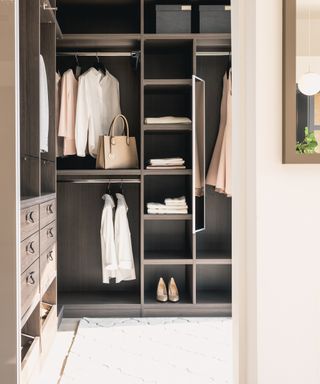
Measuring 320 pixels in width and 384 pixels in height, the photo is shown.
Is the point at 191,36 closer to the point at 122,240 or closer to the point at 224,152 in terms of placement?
the point at 224,152

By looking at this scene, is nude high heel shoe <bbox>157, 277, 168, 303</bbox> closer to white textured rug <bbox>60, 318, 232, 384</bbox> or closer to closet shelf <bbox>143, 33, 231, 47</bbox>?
white textured rug <bbox>60, 318, 232, 384</bbox>

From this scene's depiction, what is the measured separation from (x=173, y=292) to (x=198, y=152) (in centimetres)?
112

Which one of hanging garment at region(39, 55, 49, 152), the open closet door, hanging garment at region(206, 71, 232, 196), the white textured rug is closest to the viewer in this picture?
the white textured rug

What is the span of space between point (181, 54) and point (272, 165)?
2728 millimetres

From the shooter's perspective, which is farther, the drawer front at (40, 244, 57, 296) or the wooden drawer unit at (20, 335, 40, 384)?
the drawer front at (40, 244, 57, 296)

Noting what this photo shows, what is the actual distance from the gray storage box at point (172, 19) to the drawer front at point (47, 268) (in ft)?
6.11

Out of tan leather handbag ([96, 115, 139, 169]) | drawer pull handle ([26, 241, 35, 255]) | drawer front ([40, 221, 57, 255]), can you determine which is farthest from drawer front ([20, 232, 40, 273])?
tan leather handbag ([96, 115, 139, 169])

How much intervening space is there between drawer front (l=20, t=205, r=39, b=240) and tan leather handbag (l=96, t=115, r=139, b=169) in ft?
3.76

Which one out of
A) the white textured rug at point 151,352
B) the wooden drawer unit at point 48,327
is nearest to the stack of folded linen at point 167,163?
the white textured rug at point 151,352

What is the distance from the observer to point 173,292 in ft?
12.2

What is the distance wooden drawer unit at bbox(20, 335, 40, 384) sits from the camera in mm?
2205

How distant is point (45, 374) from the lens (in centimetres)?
262

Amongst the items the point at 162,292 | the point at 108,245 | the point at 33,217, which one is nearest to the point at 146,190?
the point at 108,245

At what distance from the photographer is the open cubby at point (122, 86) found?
4.00 meters
